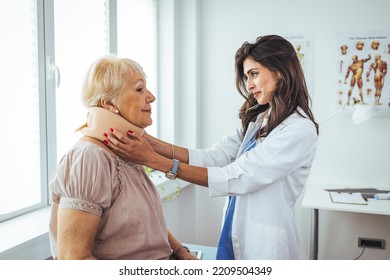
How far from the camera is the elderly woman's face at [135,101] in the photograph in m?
1.01

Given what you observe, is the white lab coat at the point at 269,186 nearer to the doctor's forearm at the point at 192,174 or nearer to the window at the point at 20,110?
the doctor's forearm at the point at 192,174

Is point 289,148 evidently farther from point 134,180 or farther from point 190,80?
point 190,80

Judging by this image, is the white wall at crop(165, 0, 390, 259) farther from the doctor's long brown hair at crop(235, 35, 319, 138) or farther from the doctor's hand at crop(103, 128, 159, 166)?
the doctor's hand at crop(103, 128, 159, 166)

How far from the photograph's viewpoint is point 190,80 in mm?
2406

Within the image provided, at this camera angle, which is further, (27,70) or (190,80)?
(190,80)

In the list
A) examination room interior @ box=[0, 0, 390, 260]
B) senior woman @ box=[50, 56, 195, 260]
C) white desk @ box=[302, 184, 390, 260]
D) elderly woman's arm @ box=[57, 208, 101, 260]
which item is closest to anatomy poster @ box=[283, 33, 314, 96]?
examination room interior @ box=[0, 0, 390, 260]

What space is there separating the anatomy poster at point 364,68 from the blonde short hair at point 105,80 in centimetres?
158

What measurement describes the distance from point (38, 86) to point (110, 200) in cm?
69

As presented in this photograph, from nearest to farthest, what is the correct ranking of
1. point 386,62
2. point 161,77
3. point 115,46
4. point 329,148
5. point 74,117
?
1. point 74,117
2. point 115,46
3. point 386,62
4. point 329,148
5. point 161,77

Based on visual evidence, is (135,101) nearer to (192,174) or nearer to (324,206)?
(192,174)

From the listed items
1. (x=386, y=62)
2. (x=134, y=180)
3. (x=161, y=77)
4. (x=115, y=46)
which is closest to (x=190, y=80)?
(x=161, y=77)

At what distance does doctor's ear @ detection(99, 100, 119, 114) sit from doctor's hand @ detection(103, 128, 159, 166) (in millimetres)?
58

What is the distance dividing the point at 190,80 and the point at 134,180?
4.84ft

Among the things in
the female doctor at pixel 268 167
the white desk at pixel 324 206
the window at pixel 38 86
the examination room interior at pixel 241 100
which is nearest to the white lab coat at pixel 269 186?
the female doctor at pixel 268 167
